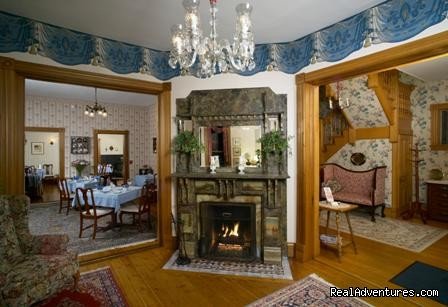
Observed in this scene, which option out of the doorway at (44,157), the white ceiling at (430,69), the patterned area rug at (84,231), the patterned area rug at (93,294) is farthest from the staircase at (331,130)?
the doorway at (44,157)

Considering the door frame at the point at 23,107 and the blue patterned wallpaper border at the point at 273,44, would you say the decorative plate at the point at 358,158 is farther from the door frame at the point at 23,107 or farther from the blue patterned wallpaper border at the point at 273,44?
the door frame at the point at 23,107

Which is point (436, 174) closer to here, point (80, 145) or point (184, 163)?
point (184, 163)

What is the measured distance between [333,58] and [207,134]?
70.3 inches

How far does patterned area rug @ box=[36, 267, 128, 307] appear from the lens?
207 centimetres

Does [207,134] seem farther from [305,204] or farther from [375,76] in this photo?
[375,76]

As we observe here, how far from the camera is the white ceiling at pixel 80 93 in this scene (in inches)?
220

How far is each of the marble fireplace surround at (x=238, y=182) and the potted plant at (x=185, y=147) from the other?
7cm

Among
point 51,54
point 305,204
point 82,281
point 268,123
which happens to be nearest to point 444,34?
point 268,123

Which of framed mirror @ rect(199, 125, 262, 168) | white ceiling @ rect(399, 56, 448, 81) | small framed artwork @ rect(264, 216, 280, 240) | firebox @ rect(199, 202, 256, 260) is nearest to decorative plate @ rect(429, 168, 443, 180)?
white ceiling @ rect(399, 56, 448, 81)

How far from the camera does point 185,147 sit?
3.06 m

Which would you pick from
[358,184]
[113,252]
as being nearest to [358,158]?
[358,184]

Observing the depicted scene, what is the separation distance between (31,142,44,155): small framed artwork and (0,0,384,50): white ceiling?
31.0ft

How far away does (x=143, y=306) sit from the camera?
215 centimetres

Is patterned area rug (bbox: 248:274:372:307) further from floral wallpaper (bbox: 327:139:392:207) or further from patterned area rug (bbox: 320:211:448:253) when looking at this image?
floral wallpaper (bbox: 327:139:392:207)
